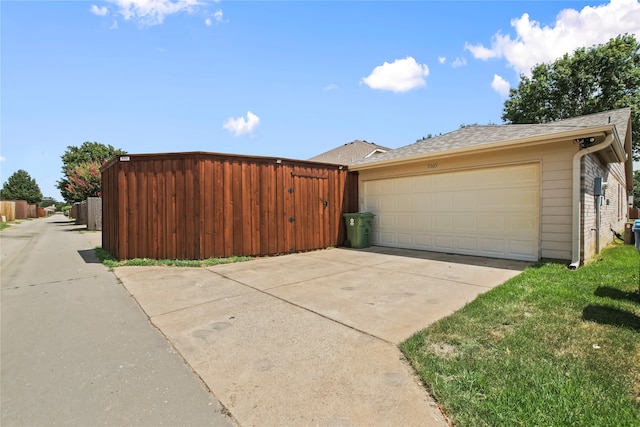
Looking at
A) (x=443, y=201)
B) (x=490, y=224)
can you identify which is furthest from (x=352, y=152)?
(x=490, y=224)

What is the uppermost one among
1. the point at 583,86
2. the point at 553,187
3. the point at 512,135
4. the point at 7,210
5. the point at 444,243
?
the point at 583,86

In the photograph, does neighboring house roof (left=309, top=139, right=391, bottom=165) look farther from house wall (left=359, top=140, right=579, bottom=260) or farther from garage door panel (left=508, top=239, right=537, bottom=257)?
garage door panel (left=508, top=239, right=537, bottom=257)

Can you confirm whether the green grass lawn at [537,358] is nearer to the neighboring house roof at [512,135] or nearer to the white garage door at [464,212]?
the white garage door at [464,212]

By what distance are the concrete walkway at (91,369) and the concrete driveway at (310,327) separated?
0.18 meters

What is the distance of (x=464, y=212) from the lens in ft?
26.6

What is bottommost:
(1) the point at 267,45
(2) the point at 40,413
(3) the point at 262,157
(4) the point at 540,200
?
(2) the point at 40,413

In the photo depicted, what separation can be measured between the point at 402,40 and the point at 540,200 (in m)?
5.60

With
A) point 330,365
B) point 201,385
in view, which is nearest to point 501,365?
point 330,365

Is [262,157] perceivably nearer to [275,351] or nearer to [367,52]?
[367,52]

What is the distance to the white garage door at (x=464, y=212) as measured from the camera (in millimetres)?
7094

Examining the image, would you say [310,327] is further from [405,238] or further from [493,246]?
[405,238]

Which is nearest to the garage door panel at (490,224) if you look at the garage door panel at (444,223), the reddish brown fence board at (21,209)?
the garage door panel at (444,223)

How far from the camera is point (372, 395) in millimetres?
2174

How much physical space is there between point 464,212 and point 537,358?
237 inches
